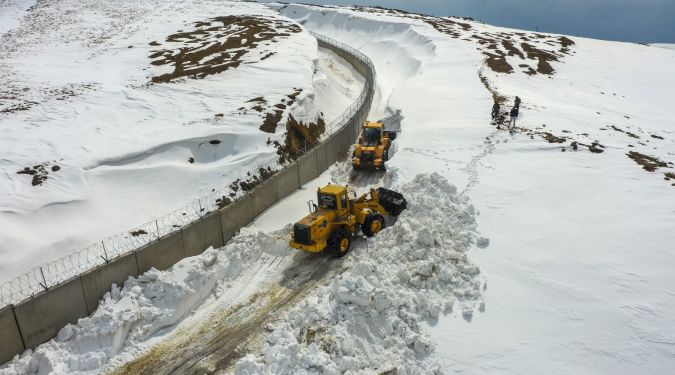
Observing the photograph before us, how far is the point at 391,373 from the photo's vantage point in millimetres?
10148

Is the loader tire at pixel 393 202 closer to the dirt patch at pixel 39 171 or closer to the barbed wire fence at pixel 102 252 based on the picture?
the barbed wire fence at pixel 102 252

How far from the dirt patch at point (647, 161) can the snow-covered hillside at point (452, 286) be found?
0.12 m

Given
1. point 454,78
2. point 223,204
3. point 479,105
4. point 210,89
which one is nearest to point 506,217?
point 223,204

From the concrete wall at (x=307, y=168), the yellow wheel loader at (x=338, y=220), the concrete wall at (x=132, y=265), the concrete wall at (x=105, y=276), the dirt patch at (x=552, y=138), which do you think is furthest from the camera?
the concrete wall at (x=307, y=168)

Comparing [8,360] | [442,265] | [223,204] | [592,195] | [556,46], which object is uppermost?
[556,46]

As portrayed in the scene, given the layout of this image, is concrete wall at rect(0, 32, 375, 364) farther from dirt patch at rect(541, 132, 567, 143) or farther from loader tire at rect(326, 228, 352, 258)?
dirt patch at rect(541, 132, 567, 143)

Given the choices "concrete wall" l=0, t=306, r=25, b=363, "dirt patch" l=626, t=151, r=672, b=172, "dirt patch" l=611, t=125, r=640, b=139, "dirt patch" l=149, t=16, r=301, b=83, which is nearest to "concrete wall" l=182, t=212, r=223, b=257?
"concrete wall" l=0, t=306, r=25, b=363

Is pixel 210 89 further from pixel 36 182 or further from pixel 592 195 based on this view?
pixel 592 195

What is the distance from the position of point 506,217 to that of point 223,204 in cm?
1095

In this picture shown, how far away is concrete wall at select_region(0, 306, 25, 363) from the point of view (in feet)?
36.7

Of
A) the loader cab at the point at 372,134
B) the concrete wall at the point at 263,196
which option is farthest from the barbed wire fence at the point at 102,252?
the loader cab at the point at 372,134

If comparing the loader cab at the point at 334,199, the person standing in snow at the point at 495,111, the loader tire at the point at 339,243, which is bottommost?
the loader tire at the point at 339,243

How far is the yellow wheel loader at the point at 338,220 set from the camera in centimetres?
1437

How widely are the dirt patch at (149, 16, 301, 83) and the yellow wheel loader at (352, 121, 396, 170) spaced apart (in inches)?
543
